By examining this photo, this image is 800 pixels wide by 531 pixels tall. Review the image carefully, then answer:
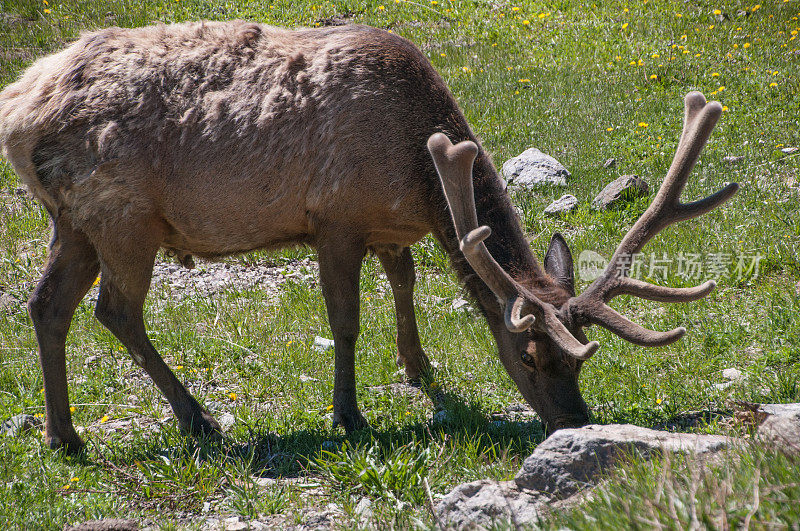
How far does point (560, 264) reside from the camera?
475 cm

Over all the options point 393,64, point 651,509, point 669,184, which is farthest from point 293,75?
point 651,509

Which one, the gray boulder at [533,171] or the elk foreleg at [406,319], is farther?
the gray boulder at [533,171]

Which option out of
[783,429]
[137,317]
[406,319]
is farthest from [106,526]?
[783,429]

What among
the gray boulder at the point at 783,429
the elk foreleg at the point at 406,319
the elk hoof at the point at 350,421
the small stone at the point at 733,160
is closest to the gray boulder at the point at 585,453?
the gray boulder at the point at 783,429

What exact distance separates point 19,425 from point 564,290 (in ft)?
12.4

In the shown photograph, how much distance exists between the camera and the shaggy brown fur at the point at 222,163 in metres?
4.93

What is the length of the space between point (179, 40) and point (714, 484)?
443 cm

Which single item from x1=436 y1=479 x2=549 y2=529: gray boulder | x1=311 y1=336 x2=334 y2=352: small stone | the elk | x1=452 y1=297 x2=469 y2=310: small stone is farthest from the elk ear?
x1=311 y1=336 x2=334 y2=352: small stone

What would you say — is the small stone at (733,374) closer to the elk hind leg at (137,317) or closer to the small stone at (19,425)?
the elk hind leg at (137,317)

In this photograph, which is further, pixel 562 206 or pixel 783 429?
pixel 562 206

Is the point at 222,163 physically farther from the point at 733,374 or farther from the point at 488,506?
the point at 733,374

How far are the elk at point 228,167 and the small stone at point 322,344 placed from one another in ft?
3.31

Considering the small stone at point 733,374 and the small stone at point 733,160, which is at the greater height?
the small stone at point 733,160

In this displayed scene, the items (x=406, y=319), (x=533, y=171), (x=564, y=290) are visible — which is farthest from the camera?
(x=533, y=171)
